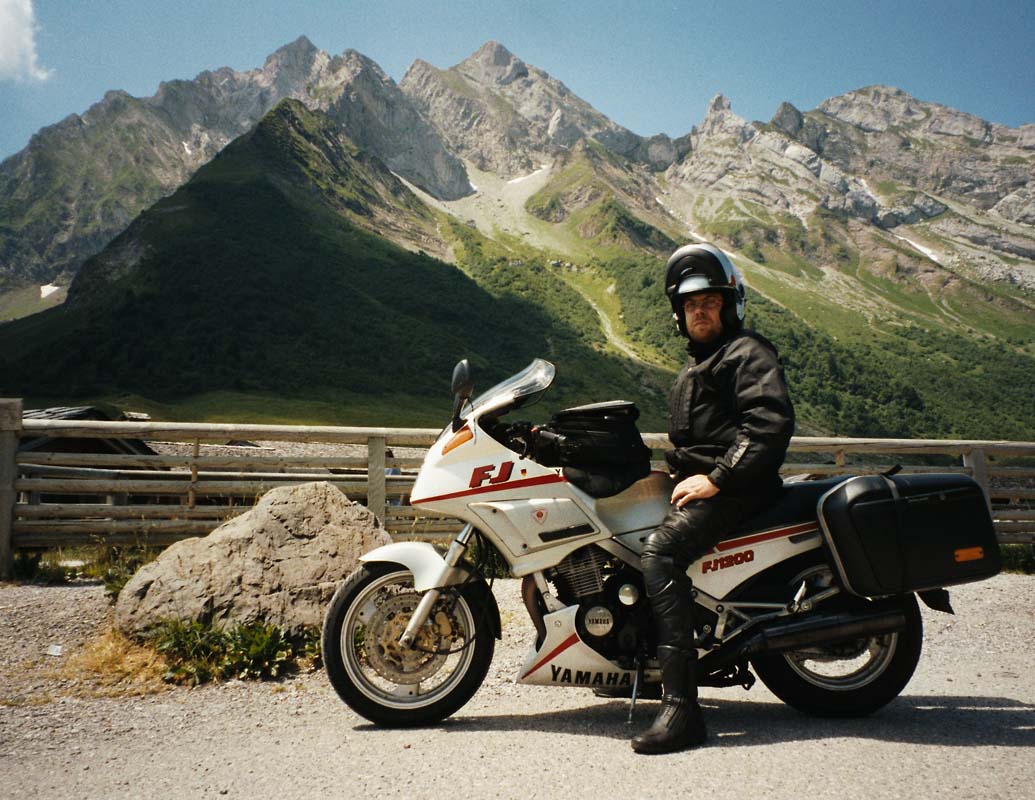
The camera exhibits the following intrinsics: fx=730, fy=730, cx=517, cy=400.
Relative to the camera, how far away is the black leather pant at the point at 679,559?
12.2ft

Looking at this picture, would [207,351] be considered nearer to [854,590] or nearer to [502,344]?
[502,344]

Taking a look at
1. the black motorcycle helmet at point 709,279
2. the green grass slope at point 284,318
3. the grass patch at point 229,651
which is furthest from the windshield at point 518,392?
the green grass slope at point 284,318

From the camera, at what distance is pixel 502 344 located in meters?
136

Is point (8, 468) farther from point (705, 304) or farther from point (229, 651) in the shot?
point (705, 304)

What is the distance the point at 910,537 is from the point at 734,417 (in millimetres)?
1097

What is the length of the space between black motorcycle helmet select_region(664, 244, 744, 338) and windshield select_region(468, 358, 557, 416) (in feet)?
2.75

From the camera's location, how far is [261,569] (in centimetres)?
564

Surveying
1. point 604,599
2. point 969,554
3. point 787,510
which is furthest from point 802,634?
point 604,599

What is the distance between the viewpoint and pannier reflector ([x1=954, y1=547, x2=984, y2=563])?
150 inches

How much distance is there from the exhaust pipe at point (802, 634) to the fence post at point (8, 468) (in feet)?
24.2

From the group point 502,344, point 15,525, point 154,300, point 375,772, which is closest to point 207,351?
point 154,300

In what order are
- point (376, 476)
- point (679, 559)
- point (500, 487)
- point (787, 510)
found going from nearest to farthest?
1. point (679, 559)
2. point (500, 487)
3. point (787, 510)
4. point (376, 476)

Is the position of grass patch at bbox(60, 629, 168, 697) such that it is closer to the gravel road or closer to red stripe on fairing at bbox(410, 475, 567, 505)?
the gravel road

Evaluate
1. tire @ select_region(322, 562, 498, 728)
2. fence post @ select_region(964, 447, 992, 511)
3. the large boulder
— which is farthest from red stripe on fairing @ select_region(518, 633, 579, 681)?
fence post @ select_region(964, 447, 992, 511)
